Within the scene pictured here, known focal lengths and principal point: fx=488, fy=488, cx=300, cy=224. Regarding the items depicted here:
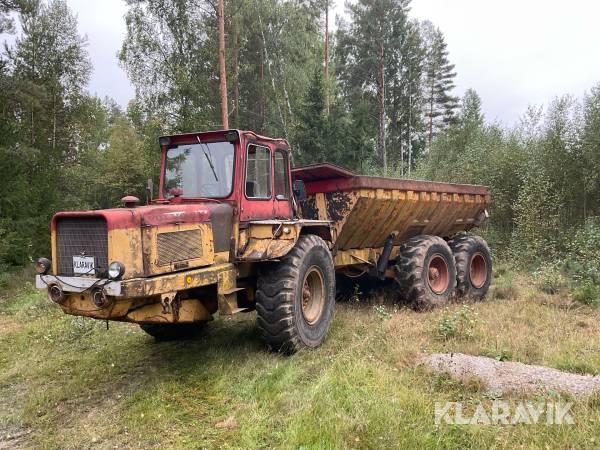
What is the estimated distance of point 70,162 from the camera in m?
18.8

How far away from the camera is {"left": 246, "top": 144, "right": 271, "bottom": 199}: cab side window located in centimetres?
534

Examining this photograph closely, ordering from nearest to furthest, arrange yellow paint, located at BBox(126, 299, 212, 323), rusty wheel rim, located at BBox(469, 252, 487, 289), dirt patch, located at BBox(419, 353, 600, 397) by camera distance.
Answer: dirt patch, located at BBox(419, 353, 600, 397) < yellow paint, located at BBox(126, 299, 212, 323) < rusty wheel rim, located at BBox(469, 252, 487, 289)

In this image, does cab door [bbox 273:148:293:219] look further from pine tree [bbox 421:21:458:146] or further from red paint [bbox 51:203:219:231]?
pine tree [bbox 421:21:458:146]

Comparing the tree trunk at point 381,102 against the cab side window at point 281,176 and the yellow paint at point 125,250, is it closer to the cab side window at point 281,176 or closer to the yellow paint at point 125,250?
the cab side window at point 281,176

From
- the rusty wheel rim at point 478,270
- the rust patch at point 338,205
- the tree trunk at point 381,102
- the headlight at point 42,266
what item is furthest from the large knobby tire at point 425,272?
the tree trunk at point 381,102

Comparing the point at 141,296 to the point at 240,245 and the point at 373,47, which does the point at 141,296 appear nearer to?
the point at 240,245

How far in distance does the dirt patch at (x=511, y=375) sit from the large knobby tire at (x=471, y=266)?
3.91 meters

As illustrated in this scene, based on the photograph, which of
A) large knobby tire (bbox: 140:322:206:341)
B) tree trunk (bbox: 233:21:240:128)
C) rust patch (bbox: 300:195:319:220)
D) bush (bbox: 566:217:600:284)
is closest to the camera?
large knobby tire (bbox: 140:322:206:341)

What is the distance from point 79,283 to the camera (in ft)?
13.9

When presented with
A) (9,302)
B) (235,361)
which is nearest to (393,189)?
(235,361)

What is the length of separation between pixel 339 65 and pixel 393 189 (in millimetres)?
20019

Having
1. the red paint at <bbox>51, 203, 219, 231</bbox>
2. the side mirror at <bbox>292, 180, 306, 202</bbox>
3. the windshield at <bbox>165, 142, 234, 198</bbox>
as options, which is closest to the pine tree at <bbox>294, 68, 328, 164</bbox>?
the side mirror at <bbox>292, 180, 306, 202</bbox>

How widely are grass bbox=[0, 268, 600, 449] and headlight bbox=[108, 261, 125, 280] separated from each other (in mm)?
1192

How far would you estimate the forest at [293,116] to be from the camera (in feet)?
38.6
